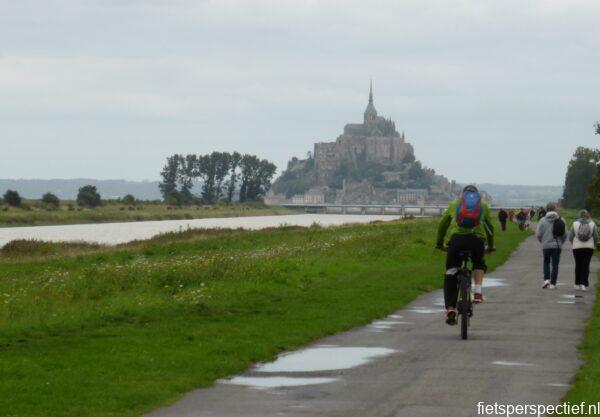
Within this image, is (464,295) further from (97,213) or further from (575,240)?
(97,213)

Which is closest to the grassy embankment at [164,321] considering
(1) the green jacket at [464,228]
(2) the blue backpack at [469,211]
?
(1) the green jacket at [464,228]

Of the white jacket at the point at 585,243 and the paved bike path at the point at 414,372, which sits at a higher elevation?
the white jacket at the point at 585,243

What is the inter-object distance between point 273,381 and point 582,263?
13393mm

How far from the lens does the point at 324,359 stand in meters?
13.4

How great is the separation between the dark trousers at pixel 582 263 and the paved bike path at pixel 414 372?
4.41 metres

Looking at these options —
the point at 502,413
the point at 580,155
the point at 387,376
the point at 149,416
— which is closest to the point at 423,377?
the point at 387,376

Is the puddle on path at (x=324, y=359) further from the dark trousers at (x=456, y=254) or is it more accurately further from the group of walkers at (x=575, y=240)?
the group of walkers at (x=575, y=240)

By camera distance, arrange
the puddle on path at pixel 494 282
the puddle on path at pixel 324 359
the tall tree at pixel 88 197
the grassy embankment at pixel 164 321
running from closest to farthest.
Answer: the grassy embankment at pixel 164 321 < the puddle on path at pixel 324 359 < the puddle on path at pixel 494 282 < the tall tree at pixel 88 197

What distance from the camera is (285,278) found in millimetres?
25422

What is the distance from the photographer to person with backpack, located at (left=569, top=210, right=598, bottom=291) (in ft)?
76.8

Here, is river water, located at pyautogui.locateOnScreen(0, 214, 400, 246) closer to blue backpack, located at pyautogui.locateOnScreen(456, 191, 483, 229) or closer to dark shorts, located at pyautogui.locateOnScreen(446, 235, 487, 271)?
dark shorts, located at pyautogui.locateOnScreen(446, 235, 487, 271)

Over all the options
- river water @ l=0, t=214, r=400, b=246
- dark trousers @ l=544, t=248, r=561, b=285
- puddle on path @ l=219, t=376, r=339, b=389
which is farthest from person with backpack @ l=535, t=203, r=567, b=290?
river water @ l=0, t=214, r=400, b=246

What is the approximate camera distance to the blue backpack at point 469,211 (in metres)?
15.1

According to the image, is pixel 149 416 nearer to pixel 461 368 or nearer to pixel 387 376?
pixel 387 376
